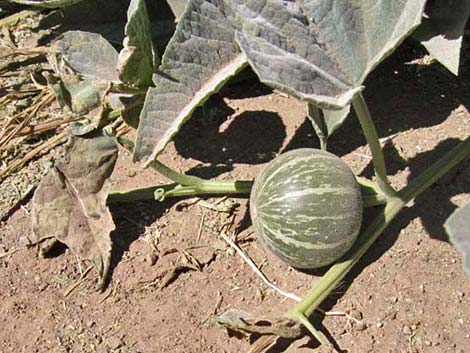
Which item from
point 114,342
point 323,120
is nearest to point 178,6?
point 323,120

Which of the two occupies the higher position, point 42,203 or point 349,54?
point 349,54

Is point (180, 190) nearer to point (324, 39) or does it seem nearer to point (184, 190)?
point (184, 190)

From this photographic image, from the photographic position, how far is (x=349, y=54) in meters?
1.66

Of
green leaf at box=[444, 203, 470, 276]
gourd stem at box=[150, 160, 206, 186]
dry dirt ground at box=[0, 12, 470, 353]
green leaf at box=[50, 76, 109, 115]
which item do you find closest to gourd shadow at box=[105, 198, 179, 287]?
dry dirt ground at box=[0, 12, 470, 353]

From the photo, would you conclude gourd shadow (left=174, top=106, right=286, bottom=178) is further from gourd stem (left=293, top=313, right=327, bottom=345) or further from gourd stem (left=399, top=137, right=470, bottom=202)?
gourd stem (left=293, top=313, right=327, bottom=345)

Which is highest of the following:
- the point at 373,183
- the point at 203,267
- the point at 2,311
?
the point at 373,183

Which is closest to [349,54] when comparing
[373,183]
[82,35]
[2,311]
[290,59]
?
[290,59]

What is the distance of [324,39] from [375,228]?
1.75ft

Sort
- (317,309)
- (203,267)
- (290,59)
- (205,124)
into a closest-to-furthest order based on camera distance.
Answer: (290,59)
(317,309)
(203,267)
(205,124)

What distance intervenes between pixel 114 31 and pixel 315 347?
47.0 inches

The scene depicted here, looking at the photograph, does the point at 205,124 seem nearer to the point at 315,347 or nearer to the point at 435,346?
the point at 315,347

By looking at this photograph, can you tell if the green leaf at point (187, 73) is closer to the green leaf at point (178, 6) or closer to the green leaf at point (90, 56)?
the green leaf at point (90, 56)

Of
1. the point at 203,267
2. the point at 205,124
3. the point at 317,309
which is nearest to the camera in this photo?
the point at 317,309

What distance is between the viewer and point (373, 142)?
186cm
